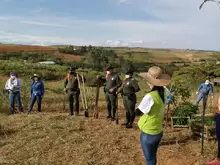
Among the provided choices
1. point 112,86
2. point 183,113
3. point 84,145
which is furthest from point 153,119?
point 112,86

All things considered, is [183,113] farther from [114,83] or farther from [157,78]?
[157,78]

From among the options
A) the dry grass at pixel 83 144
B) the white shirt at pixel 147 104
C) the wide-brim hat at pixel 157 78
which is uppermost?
the wide-brim hat at pixel 157 78

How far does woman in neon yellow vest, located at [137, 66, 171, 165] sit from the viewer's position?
164 inches

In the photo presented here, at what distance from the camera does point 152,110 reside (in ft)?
14.0

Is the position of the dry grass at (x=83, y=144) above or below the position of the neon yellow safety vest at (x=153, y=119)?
below

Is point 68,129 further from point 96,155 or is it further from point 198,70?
point 198,70

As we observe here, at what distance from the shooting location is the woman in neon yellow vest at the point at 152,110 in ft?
13.7

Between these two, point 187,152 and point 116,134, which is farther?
point 116,134

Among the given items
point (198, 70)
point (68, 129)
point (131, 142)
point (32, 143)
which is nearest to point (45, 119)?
point (68, 129)

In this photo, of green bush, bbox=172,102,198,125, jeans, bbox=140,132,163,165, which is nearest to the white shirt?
jeans, bbox=140,132,163,165

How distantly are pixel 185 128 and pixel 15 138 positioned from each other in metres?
4.07

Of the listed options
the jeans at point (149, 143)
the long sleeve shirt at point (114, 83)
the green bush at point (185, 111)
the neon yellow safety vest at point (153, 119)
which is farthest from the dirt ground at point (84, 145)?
the neon yellow safety vest at point (153, 119)

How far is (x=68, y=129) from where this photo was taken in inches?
322

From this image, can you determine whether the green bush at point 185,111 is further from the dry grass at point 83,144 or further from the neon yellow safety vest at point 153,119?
the neon yellow safety vest at point 153,119
